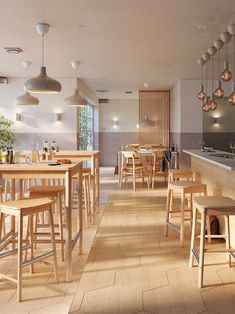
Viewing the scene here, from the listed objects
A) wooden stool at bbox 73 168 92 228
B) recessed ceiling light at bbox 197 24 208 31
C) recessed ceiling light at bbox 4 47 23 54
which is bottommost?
A: wooden stool at bbox 73 168 92 228

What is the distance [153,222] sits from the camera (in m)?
5.16

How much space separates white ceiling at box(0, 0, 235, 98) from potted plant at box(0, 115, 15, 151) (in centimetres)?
112

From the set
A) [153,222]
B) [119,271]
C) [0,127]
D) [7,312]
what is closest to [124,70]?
[0,127]

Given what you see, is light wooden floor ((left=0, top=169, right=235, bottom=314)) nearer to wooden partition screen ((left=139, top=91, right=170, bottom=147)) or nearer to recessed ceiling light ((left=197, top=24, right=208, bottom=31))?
recessed ceiling light ((left=197, top=24, right=208, bottom=31))

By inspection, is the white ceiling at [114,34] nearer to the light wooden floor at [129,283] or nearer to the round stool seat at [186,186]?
the round stool seat at [186,186]

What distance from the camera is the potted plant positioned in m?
8.45

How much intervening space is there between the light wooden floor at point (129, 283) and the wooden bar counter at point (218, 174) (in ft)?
1.96

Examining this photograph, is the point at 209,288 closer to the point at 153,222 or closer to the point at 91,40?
the point at 153,222

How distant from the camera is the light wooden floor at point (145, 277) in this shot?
8.82 ft

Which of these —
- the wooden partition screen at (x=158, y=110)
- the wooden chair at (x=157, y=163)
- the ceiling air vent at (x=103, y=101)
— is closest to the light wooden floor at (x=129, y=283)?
the wooden chair at (x=157, y=163)

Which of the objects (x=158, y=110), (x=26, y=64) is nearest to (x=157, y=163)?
(x=158, y=110)

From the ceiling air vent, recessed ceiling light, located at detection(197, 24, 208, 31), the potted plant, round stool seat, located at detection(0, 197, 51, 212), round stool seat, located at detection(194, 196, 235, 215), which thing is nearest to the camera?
round stool seat, located at detection(0, 197, 51, 212)

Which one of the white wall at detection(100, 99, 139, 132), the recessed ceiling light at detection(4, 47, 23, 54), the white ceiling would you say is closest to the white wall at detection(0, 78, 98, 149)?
the white ceiling

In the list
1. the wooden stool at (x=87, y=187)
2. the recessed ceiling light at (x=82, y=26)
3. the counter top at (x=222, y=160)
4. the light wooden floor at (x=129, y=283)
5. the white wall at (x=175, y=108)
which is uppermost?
the recessed ceiling light at (x=82, y=26)
